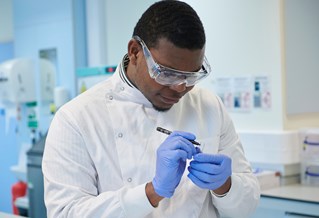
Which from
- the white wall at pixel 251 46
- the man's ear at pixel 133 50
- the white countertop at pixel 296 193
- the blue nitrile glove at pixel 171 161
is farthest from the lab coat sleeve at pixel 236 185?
the white wall at pixel 251 46

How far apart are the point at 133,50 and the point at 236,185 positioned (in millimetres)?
480

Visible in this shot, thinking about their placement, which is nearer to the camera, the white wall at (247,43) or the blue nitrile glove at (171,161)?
the blue nitrile glove at (171,161)

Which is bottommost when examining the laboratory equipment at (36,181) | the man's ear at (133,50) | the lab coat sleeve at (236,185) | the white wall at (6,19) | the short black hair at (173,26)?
the laboratory equipment at (36,181)

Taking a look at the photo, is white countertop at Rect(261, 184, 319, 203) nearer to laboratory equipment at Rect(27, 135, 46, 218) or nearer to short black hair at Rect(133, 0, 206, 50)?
short black hair at Rect(133, 0, 206, 50)

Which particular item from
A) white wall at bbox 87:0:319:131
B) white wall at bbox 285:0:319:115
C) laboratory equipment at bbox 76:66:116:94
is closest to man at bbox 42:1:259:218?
white wall at bbox 87:0:319:131

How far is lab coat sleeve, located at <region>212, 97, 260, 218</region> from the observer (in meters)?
1.29

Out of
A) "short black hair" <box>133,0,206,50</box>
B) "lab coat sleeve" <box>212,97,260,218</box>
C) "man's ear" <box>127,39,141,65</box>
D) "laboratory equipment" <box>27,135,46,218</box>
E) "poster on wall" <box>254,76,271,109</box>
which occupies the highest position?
"short black hair" <box>133,0,206,50</box>

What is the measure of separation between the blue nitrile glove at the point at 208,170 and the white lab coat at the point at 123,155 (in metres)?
0.10

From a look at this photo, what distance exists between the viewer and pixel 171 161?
1136mm

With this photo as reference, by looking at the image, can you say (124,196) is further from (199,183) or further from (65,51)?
(65,51)

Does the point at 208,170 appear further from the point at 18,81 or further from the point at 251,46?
the point at 18,81

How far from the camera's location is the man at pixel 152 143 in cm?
117

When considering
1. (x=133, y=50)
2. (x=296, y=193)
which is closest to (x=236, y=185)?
(x=133, y=50)

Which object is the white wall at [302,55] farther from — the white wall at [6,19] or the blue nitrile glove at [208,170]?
the white wall at [6,19]
